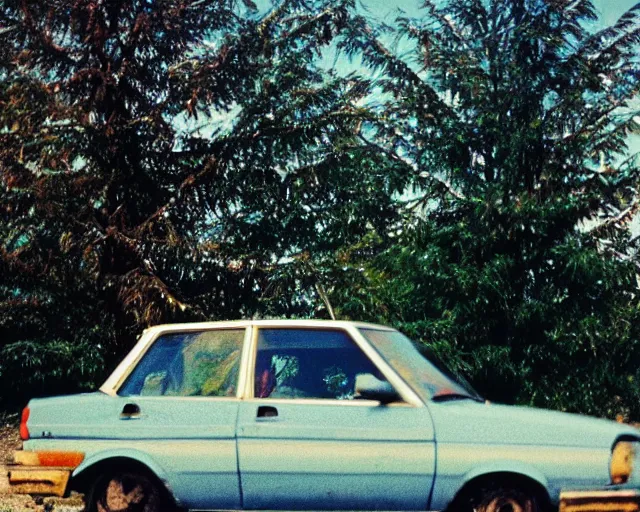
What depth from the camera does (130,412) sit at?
20.6ft

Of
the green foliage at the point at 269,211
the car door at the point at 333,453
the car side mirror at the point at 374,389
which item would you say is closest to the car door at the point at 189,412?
the car door at the point at 333,453

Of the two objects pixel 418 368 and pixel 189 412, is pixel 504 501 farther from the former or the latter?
pixel 189 412

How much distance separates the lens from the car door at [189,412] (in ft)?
19.7

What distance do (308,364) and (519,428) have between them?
1478mm

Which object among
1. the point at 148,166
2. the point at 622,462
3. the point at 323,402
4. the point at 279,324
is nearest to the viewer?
the point at 622,462

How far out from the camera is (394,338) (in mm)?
6586

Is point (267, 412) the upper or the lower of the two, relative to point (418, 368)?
lower

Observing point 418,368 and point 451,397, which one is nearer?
point 451,397

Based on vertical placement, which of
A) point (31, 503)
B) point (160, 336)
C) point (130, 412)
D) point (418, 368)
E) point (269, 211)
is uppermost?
point (269, 211)

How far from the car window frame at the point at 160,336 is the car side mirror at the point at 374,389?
83cm

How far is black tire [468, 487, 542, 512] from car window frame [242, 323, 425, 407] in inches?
26.1

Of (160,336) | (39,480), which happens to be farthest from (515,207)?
(39,480)

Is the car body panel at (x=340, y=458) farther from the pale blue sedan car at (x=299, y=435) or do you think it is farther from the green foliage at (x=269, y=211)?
the green foliage at (x=269, y=211)

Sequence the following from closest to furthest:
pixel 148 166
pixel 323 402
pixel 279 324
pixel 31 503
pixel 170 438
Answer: pixel 323 402, pixel 170 438, pixel 279 324, pixel 31 503, pixel 148 166
